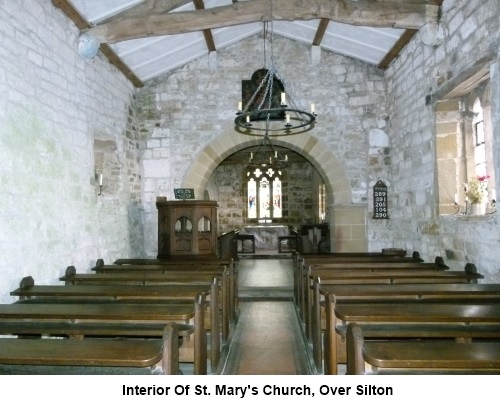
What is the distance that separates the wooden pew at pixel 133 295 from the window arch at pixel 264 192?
11.0m

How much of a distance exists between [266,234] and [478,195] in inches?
334

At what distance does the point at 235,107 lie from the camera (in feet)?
24.0

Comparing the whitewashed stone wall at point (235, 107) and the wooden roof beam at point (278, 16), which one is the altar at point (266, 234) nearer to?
the whitewashed stone wall at point (235, 107)

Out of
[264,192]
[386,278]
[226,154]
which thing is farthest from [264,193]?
[386,278]

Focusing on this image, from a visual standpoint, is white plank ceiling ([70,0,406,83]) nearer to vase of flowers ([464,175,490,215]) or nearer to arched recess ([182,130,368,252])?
arched recess ([182,130,368,252])

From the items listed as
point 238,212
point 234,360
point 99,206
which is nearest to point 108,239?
point 99,206

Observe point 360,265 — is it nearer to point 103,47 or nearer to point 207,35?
point 207,35

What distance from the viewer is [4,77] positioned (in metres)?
3.51

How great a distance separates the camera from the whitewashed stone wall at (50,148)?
3.57 m

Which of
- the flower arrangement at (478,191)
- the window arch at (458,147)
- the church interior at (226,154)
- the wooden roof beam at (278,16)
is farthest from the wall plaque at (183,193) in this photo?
the flower arrangement at (478,191)

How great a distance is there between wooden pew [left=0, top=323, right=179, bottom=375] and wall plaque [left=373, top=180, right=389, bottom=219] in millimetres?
5802
